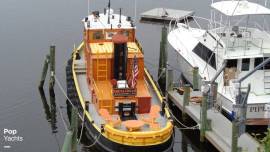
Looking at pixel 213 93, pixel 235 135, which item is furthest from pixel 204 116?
pixel 235 135

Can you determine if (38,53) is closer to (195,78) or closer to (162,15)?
(162,15)

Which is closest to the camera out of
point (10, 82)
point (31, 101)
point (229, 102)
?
point (229, 102)

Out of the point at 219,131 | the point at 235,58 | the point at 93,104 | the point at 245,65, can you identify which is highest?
the point at 235,58

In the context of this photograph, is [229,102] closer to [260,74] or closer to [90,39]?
[260,74]

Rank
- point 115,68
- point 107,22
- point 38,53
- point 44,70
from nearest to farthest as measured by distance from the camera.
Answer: point 115,68 < point 107,22 < point 44,70 < point 38,53

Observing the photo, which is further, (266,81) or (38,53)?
(38,53)

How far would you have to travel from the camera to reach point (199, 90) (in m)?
29.3

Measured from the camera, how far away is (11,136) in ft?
89.8

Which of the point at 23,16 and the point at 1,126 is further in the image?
the point at 23,16

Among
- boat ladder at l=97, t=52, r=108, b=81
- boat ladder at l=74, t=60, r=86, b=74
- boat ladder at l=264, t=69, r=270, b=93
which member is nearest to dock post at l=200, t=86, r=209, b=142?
boat ladder at l=264, t=69, r=270, b=93

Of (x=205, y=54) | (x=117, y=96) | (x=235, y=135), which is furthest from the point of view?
(x=205, y=54)

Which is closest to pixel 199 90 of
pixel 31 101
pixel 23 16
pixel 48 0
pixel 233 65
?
pixel 233 65

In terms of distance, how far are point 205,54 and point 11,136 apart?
34.7 ft

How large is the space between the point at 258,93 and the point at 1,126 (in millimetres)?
12451
